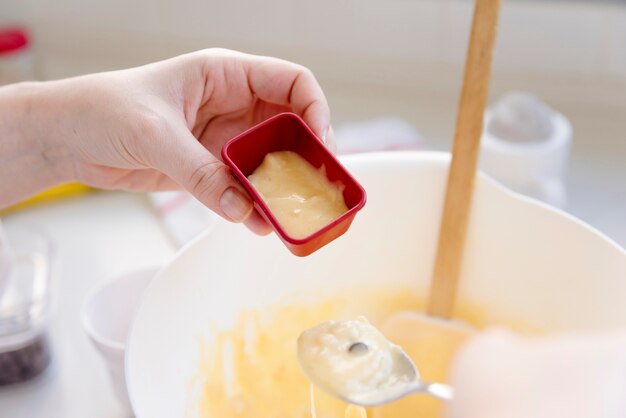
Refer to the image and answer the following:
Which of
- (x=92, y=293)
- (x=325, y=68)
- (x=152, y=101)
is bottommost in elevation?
(x=92, y=293)

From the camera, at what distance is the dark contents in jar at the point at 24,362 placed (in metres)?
0.84

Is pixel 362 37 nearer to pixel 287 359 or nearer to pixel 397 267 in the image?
pixel 397 267

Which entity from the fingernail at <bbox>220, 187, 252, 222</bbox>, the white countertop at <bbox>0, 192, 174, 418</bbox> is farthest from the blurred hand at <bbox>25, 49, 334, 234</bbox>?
the white countertop at <bbox>0, 192, 174, 418</bbox>

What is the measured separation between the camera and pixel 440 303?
86cm

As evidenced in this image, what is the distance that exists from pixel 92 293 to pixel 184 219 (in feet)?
0.76

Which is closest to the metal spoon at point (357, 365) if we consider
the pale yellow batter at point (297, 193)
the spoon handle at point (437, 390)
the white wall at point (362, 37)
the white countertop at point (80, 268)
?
the spoon handle at point (437, 390)

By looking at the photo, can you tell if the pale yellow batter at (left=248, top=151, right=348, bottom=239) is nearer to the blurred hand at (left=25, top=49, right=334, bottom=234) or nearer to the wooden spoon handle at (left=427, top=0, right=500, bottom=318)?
the blurred hand at (left=25, top=49, right=334, bottom=234)

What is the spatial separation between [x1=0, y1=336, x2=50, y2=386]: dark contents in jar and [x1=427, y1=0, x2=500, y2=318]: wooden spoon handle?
444 millimetres

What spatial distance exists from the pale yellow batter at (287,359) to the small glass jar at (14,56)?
57 centimetres

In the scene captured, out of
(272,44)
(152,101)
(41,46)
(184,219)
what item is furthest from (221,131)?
(41,46)

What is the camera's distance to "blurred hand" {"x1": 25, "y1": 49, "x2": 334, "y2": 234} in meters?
0.64

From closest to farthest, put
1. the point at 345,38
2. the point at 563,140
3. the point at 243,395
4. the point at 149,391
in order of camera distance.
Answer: the point at 149,391 < the point at 243,395 < the point at 563,140 < the point at 345,38

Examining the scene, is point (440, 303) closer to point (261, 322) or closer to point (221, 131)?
point (261, 322)

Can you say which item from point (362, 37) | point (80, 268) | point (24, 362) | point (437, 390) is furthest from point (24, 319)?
point (362, 37)
